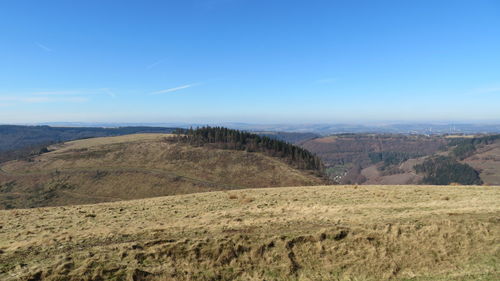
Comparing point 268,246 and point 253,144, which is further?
point 253,144

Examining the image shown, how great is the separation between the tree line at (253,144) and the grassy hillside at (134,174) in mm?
6994

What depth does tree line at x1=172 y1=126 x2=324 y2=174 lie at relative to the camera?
11588cm

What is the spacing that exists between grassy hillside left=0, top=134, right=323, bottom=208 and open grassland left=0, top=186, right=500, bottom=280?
219 ft

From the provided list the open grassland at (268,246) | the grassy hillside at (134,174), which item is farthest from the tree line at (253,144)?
the open grassland at (268,246)

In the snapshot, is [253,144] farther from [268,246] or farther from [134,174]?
[268,246]

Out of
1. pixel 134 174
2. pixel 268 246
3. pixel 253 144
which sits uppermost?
pixel 268 246

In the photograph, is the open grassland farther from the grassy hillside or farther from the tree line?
the tree line

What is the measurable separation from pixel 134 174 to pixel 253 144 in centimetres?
5686

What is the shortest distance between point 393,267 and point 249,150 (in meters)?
113

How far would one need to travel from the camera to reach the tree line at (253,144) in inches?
4562

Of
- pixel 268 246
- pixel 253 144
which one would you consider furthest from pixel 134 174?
pixel 268 246

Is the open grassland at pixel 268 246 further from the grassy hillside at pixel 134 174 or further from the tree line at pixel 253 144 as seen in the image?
the tree line at pixel 253 144

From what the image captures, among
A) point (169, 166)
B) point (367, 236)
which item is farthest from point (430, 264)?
point (169, 166)

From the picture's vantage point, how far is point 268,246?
14359 mm
